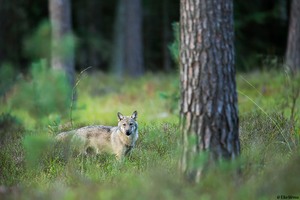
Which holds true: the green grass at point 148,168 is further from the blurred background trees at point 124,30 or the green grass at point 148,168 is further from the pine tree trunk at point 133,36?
the pine tree trunk at point 133,36

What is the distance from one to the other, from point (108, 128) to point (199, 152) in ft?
10.2

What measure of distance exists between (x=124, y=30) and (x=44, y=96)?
13.7m

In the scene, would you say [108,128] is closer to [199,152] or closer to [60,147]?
[60,147]

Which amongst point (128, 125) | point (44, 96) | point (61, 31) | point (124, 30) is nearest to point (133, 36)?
point (124, 30)

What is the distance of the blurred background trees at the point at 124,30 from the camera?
902 inches

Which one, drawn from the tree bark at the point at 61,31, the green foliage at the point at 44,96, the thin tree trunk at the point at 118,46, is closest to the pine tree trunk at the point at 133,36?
the thin tree trunk at the point at 118,46

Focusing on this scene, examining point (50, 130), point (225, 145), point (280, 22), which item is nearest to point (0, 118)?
point (50, 130)

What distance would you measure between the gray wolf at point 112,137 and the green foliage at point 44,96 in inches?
108

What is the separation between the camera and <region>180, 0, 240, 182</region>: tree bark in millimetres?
6410

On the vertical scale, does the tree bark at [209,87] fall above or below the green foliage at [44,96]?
above

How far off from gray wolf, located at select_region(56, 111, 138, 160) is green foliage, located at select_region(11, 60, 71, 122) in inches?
108

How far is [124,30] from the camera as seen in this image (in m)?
25.0

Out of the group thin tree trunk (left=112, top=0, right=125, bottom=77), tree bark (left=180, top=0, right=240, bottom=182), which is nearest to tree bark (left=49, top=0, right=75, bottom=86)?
tree bark (left=180, top=0, right=240, bottom=182)

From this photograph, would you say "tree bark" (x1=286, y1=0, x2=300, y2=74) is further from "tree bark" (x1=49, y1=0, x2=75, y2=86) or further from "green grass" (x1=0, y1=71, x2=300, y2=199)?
"tree bark" (x1=49, y1=0, x2=75, y2=86)
